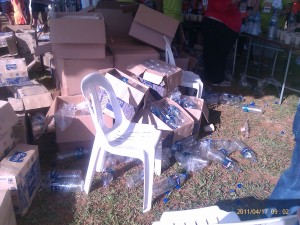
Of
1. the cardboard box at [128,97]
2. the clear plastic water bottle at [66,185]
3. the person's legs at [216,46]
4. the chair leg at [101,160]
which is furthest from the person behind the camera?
the person's legs at [216,46]

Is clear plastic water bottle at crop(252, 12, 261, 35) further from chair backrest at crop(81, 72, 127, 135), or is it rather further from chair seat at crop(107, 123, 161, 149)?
chair backrest at crop(81, 72, 127, 135)

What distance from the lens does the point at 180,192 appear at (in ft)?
8.27

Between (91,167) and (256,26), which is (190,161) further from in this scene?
(256,26)

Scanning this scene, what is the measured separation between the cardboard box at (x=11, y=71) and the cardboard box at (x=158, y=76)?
4.28ft

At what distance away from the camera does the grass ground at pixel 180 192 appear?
227 centimetres

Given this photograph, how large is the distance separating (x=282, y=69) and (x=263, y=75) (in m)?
0.60

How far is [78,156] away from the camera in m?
2.84

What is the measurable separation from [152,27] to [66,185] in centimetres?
195

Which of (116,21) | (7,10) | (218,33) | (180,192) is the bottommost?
(180,192)

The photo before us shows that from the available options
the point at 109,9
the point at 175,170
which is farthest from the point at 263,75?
the point at 175,170

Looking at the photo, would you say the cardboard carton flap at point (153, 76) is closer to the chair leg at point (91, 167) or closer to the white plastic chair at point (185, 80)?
the white plastic chair at point (185, 80)

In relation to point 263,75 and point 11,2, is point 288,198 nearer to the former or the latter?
point 263,75

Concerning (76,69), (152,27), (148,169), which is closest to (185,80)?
(152,27)
